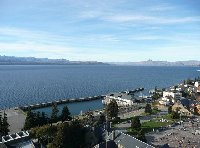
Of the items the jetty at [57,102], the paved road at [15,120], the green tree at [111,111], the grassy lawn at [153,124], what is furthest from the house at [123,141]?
the jetty at [57,102]

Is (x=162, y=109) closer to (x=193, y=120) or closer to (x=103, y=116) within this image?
(x=193, y=120)

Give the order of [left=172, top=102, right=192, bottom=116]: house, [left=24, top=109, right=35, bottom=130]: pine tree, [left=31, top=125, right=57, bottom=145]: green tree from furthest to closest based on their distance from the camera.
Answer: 1. [left=172, top=102, right=192, bottom=116]: house
2. [left=24, top=109, right=35, bottom=130]: pine tree
3. [left=31, top=125, right=57, bottom=145]: green tree

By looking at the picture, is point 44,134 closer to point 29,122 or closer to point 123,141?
point 29,122

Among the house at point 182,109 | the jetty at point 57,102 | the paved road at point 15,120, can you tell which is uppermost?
the house at point 182,109

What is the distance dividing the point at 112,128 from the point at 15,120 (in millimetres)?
27762

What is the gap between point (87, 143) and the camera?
173 feet

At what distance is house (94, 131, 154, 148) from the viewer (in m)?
46.5

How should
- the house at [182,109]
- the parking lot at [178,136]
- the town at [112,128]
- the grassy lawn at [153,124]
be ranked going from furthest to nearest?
1. the house at [182,109]
2. the grassy lawn at [153,124]
3. the parking lot at [178,136]
4. the town at [112,128]

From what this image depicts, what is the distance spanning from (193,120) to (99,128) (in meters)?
34.1

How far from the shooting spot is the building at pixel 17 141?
47472 millimetres

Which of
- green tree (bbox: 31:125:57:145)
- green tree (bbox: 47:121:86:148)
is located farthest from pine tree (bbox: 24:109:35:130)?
green tree (bbox: 47:121:86:148)

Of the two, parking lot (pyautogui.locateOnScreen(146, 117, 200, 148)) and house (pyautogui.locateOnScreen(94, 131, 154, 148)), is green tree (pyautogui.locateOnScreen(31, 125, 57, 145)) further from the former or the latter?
parking lot (pyautogui.locateOnScreen(146, 117, 200, 148))

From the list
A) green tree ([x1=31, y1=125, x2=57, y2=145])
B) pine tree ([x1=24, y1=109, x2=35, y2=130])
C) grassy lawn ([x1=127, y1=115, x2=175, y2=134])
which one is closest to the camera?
green tree ([x1=31, y1=125, x2=57, y2=145])

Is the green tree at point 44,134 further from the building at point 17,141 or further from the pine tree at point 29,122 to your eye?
the pine tree at point 29,122
